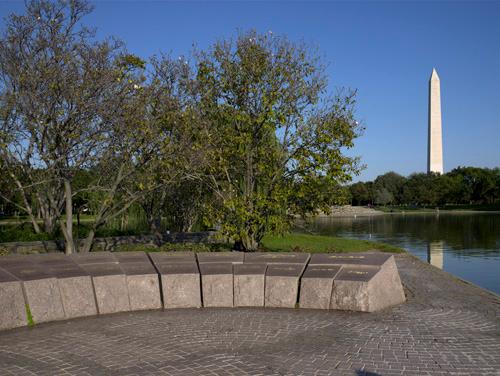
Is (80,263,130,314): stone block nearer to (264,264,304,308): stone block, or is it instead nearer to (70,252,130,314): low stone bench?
(70,252,130,314): low stone bench

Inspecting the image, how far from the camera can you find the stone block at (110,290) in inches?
358

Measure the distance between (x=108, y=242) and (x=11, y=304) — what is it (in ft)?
31.4

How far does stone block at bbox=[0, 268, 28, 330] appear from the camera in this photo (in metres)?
8.06

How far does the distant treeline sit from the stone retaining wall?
76.7 m

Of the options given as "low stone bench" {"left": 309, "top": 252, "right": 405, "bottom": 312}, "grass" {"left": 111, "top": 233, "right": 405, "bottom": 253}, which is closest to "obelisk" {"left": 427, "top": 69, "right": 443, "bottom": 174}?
"grass" {"left": 111, "top": 233, "right": 405, "bottom": 253}

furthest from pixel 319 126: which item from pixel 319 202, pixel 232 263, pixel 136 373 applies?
pixel 136 373

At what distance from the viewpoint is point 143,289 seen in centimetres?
945

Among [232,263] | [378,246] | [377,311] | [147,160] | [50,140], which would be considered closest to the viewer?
[377,311]

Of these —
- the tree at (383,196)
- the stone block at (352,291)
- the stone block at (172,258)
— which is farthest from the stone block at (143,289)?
the tree at (383,196)

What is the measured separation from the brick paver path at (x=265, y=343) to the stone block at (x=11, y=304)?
217 mm

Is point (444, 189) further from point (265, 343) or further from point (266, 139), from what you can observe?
point (265, 343)

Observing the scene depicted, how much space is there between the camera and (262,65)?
581 inches

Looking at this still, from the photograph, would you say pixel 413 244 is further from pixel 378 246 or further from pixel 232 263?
pixel 232 263

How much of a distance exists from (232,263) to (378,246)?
43.0 ft
